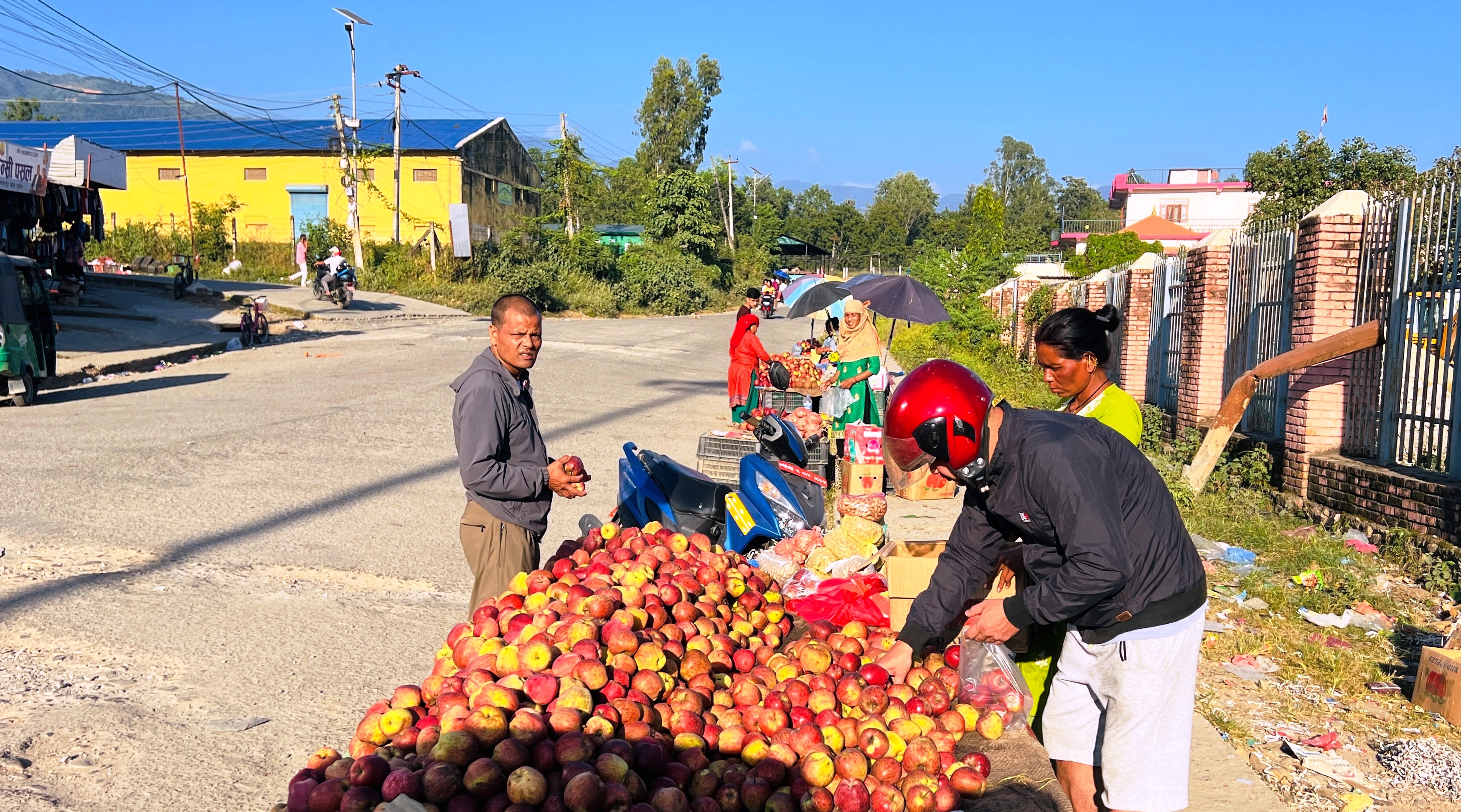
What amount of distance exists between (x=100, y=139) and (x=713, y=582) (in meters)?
59.0

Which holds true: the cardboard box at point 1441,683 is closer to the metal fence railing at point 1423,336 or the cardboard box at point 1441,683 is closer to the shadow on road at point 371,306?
the metal fence railing at point 1423,336

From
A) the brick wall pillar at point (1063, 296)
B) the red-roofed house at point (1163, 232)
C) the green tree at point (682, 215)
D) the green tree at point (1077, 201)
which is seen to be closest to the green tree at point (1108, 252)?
the brick wall pillar at point (1063, 296)

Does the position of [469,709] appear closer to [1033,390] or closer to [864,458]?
[864,458]

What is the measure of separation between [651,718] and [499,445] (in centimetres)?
155

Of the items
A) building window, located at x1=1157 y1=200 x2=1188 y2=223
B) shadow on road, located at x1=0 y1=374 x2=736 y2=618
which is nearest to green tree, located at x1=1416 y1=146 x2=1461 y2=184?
shadow on road, located at x1=0 y1=374 x2=736 y2=618

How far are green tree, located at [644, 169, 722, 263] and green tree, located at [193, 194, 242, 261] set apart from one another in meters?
21.0

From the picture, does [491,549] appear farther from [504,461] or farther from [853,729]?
[853,729]

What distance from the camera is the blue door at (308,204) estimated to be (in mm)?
46000

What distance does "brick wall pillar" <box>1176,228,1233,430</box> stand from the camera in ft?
37.4

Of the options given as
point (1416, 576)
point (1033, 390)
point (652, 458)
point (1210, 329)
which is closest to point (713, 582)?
point (652, 458)

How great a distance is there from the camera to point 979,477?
2.72 meters

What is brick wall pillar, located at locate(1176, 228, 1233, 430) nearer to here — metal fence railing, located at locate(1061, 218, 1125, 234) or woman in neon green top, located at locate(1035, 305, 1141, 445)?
woman in neon green top, located at locate(1035, 305, 1141, 445)

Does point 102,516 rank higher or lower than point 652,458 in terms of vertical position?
lower

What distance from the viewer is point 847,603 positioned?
4125 mm
